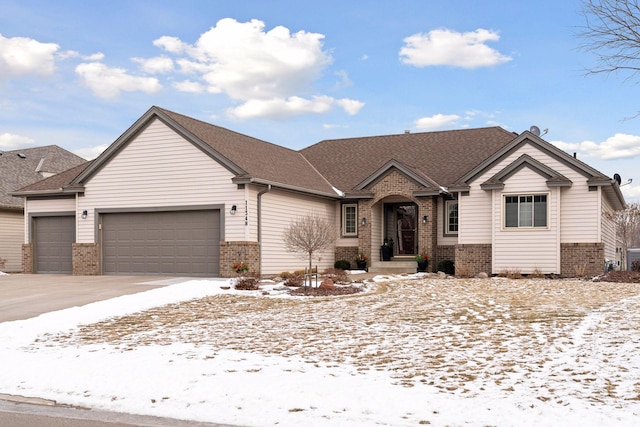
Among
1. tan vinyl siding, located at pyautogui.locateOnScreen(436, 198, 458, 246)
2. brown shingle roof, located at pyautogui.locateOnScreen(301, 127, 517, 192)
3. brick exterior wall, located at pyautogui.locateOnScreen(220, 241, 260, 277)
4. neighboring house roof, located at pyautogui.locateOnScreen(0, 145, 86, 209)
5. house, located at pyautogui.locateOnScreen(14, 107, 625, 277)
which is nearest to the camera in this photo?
brick exterior wall, located at pyautogui.locateOnScreen(220, 241, 260, 277)

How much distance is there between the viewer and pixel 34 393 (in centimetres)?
801

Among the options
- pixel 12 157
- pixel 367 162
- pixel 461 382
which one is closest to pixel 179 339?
pixel 461 382

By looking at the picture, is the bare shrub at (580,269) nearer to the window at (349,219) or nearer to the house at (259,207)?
the house at (259,207)

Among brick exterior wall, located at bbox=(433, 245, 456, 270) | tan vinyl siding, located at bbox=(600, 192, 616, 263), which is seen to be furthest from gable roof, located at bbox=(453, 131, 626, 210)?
brick exterior wall, located at bbox=(433, 245, 456, 270)

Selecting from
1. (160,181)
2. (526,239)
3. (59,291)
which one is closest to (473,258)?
(526,239)

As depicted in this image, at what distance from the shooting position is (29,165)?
3659 cm

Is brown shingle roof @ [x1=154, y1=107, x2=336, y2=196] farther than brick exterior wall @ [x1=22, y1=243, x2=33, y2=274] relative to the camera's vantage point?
No

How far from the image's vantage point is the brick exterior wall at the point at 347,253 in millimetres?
27297

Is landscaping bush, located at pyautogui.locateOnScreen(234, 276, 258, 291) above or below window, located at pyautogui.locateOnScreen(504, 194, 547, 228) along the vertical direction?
below

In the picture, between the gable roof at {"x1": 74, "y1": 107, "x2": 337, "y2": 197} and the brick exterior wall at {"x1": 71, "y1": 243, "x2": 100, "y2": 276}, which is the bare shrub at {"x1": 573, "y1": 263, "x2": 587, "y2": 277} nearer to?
the gable roof at {"x1": 74, "y1": 107, "x2": 337, "y2": 197}

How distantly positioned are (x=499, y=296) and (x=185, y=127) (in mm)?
12077

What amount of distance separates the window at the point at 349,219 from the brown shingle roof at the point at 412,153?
790 millimetres

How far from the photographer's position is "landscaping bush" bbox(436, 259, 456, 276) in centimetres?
2536

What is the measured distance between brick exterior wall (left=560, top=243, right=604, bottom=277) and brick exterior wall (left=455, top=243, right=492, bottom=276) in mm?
2596
